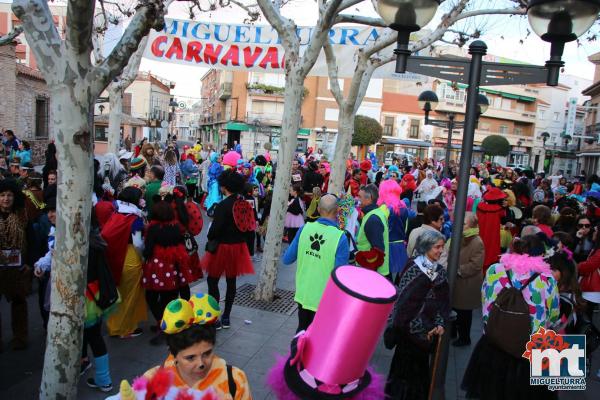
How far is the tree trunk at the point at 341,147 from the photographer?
8344 millimetres

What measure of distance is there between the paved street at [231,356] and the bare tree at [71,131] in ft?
2.96

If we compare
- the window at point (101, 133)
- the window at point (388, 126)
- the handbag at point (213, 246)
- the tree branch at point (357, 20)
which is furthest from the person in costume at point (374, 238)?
the window at point (388, 126)

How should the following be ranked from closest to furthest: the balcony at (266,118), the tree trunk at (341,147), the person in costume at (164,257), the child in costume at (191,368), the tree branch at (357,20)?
the child in costume at (191,368) → the person in costume at (164,257) → the tree branch at (357,20) → the tree trunk at (341,147) → the balcony at (266,118)

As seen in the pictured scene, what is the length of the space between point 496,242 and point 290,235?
409 cm

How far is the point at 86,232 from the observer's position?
3061 mm

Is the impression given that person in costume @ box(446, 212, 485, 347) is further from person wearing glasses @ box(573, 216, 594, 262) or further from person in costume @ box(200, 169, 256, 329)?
person in costume @ box(200, 169, 256, 329)

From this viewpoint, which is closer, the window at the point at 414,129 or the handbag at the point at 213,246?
the handbag at the point at 213,246

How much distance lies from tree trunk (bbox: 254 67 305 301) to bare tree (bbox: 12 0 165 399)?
2970mm

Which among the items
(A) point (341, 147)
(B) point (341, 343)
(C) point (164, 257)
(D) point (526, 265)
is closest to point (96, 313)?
(C) point (164, 257)

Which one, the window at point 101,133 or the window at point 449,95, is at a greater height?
the window at point 449,95

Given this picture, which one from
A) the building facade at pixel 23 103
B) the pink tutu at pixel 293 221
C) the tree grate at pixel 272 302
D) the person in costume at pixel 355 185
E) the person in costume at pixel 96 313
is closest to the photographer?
the person in costume at pixel 96 313

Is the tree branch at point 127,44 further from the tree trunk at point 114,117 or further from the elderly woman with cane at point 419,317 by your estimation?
the tree trunk at point 114,117

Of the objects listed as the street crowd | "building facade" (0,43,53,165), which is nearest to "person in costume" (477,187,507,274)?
the street crowd

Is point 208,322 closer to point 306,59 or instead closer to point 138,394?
point 138,394
